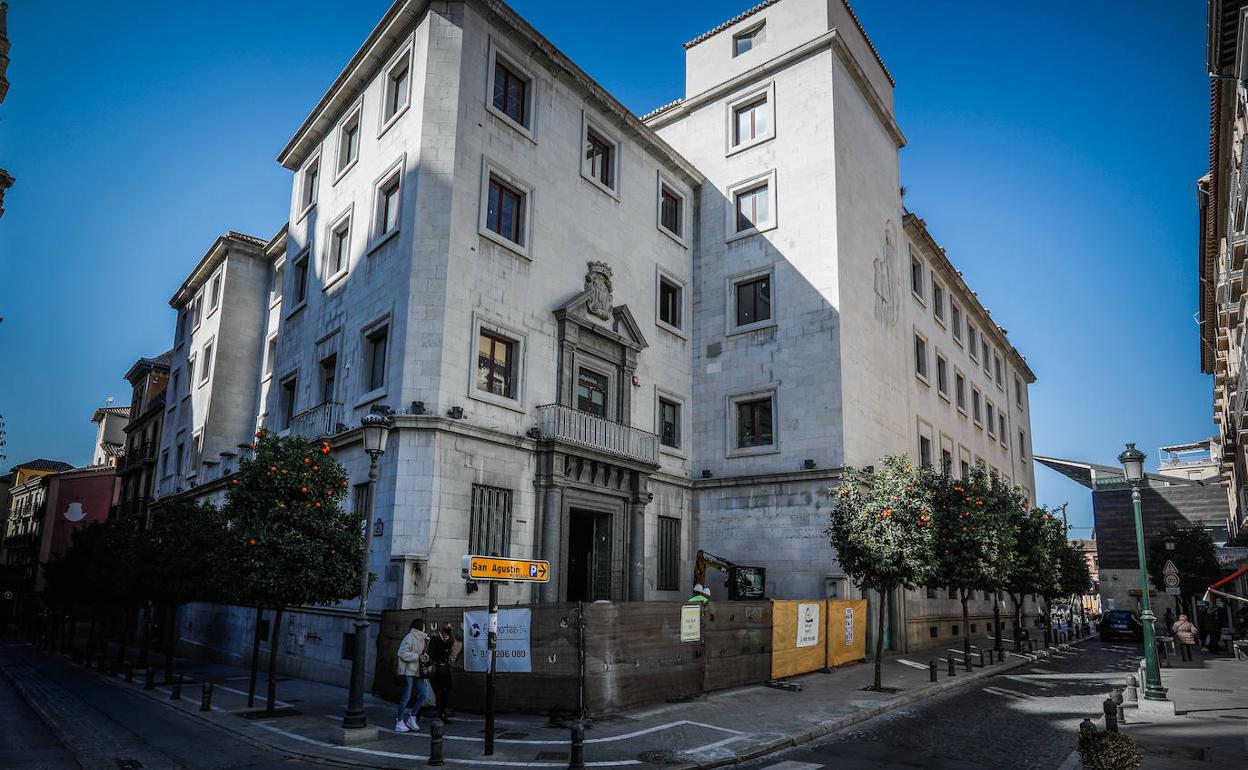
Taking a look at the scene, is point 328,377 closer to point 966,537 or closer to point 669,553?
point 669,553

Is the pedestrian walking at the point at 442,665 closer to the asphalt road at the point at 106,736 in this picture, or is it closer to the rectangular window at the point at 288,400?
the asphalt road at the point at 106,736

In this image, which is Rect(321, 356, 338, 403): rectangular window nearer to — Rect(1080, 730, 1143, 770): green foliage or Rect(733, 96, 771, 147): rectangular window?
Rect(733, 96, 771, 147): rectangular window

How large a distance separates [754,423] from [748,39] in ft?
51.1

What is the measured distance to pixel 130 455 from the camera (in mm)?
47219

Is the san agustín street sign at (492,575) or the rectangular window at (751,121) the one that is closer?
the san agustín street sign at (492,575)

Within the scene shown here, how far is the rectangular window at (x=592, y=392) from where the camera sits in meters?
24.3

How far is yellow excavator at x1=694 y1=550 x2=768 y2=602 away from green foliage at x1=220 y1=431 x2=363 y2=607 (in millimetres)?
11302

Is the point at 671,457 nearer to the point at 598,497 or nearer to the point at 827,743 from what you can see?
the point at 598,497

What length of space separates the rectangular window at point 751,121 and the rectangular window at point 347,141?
1398cm

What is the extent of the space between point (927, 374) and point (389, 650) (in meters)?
27.2

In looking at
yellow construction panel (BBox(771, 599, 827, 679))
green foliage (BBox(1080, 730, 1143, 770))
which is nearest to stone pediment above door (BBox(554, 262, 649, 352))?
yellow construction panel (BBox(771, 599, 827, 679))

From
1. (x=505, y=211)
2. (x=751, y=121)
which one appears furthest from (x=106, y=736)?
(x=751, y=121)

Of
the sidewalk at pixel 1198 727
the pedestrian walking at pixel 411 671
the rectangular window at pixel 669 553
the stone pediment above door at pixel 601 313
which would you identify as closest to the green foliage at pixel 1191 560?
the sidewalk at pixel 1198 727

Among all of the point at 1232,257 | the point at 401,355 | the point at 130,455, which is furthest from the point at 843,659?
the point at 130,455
